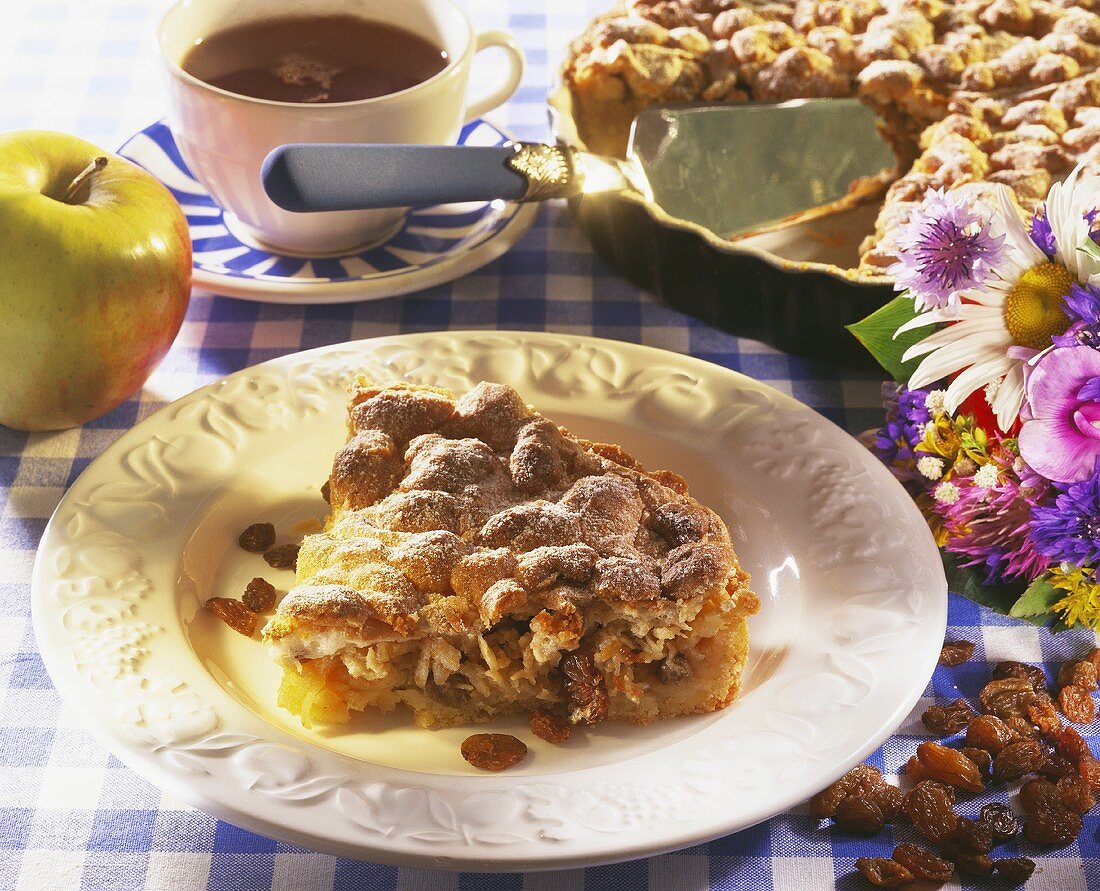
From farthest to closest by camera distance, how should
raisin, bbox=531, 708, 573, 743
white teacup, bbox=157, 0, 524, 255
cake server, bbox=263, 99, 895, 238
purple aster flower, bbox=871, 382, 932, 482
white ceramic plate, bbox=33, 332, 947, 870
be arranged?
white teacup, bbox=157, 0, 524, 255
cake server, bbox=263, 99, 895, 238
purple aster flower, bbox=871, 382, 932, 482
raisin, bbox=531, 708, 573, 743
white ceramic plate, bbox=33, 332, 947, 870

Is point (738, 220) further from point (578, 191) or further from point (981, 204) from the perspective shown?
point (981, 204)

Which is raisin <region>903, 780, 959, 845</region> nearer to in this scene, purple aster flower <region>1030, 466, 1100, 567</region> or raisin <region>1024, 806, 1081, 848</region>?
raisin <region>1024, 806, 1081, 848</region>

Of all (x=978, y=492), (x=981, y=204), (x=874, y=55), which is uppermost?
(x=981, y=204)

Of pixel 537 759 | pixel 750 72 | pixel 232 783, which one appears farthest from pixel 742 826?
pixel 750 72

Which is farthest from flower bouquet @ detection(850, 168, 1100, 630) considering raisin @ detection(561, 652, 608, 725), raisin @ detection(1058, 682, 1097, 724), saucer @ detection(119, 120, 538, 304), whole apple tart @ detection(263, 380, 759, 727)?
Result: saucer @ detection(119, 120, 538, 304)

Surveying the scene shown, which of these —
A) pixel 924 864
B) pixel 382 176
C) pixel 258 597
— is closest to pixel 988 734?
pixel 924 864

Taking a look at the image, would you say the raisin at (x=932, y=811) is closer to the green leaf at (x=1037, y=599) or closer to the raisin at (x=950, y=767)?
the raisin at (x=950, y=767)
